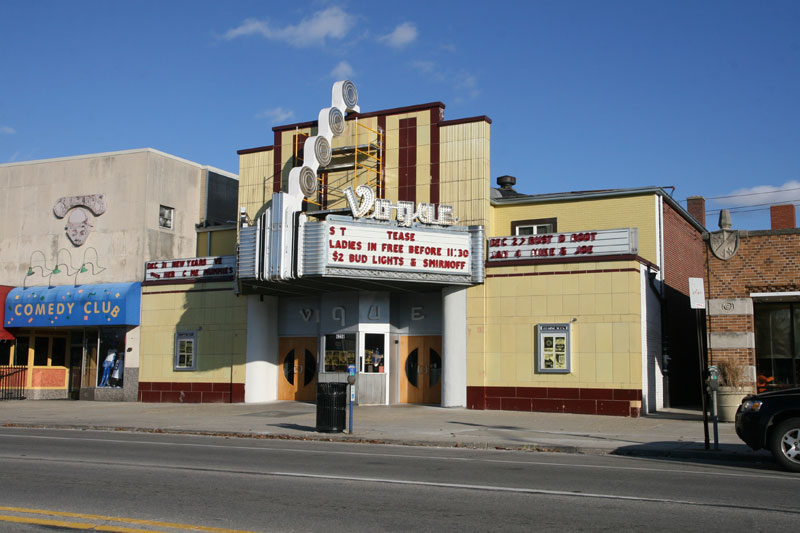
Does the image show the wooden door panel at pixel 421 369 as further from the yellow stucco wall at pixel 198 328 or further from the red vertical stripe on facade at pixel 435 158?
the yellow stucco wall at pixel 198 328

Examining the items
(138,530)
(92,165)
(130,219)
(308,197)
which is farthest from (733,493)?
(92,165)

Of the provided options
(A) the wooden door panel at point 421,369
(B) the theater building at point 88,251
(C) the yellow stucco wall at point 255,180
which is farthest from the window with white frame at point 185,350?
(A) the wooden door panel at point 421,369

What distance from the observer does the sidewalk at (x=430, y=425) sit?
16.1 meters

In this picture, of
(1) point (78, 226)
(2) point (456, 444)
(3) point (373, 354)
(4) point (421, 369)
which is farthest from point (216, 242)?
(2) point (456, 444)

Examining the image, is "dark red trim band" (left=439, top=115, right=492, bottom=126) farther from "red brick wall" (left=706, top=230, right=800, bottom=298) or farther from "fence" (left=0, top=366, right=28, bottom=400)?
"fence" (left=0, top=366, right=28, bottom=400)

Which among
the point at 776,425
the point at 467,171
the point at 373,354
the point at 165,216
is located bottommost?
the point at 776,425

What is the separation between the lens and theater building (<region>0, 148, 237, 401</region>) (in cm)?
3094

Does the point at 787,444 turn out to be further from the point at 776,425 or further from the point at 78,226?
the point at 78,226

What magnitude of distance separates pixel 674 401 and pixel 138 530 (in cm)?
2308

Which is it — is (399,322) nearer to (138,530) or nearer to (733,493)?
(733,493)

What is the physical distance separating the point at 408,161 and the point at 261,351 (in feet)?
28.4

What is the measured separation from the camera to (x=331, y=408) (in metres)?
18.5

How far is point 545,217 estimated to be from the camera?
88.9 ft

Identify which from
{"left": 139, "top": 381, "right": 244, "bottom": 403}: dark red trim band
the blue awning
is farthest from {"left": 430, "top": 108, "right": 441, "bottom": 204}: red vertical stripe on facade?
the blue awning
